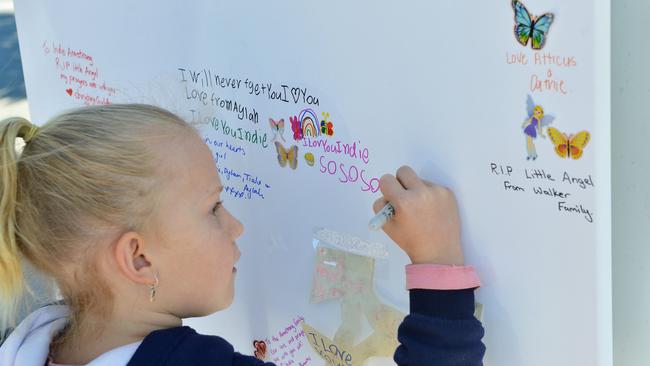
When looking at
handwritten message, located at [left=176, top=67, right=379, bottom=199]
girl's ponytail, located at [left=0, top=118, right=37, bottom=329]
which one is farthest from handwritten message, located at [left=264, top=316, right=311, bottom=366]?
girl's ponytail, located at [left=0, top=118, right=37, bottom=329]

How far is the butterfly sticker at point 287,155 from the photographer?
113 centimetres

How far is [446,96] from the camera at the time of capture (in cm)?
92

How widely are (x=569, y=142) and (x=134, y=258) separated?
472mm

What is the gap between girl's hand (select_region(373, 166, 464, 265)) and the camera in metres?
0.93

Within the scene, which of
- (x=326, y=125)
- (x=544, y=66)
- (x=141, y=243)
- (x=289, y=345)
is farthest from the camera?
(x=289, y=345)

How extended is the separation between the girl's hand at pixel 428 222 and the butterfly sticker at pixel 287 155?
0.21m

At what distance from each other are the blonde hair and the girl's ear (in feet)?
0.05

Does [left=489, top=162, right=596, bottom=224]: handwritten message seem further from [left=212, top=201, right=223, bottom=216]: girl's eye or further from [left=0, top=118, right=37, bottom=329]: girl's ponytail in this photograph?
[left=0, top=118, right=37, bottom=329]: girl's ponytail

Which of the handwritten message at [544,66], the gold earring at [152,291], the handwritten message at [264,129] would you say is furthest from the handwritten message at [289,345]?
the handwritten message at [544,66]

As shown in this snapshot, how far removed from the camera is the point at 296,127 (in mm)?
1107

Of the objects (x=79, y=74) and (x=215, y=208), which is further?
(x=79, y=74)

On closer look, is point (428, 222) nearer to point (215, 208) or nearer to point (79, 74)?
point (215, 208)

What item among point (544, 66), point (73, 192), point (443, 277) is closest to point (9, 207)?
point (73, 192)

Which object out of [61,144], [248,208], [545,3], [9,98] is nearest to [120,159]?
[61,144]
